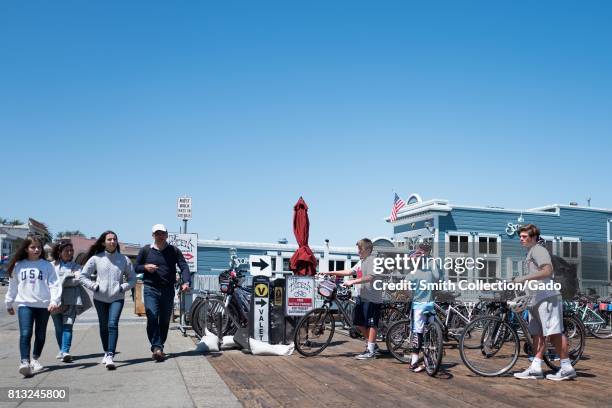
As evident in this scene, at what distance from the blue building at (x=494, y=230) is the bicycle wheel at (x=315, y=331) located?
33.6 feet

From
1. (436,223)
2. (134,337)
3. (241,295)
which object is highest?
(436,223)

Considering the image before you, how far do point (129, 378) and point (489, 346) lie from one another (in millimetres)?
4583

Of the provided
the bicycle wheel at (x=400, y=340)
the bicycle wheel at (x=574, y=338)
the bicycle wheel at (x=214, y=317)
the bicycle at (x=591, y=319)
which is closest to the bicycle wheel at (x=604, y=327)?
the bicycle at (x=591, y=319)

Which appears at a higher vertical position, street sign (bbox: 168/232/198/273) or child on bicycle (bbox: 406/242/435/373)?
street sign (bbox: 168/232/198/273)

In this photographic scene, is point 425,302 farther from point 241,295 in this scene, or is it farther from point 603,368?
point 241,295

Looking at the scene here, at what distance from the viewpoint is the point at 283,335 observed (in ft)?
33.6

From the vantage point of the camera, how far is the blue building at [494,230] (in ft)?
68.0

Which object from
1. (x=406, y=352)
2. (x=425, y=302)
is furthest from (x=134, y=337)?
(x=425, y=302)

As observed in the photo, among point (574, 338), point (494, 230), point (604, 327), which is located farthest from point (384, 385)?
point (494, 230)

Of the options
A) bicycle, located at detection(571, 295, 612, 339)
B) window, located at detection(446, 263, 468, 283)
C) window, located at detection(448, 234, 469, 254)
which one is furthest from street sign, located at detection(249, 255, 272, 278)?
window, located at detection(448, 234, 469, 254)

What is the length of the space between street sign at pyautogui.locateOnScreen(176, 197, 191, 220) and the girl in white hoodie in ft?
27.1

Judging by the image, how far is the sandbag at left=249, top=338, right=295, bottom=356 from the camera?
970 cm

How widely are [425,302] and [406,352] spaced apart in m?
1.36

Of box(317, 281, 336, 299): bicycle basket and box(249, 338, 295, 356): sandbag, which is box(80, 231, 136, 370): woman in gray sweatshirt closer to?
box(249, 338, 295, 356): sandbag
